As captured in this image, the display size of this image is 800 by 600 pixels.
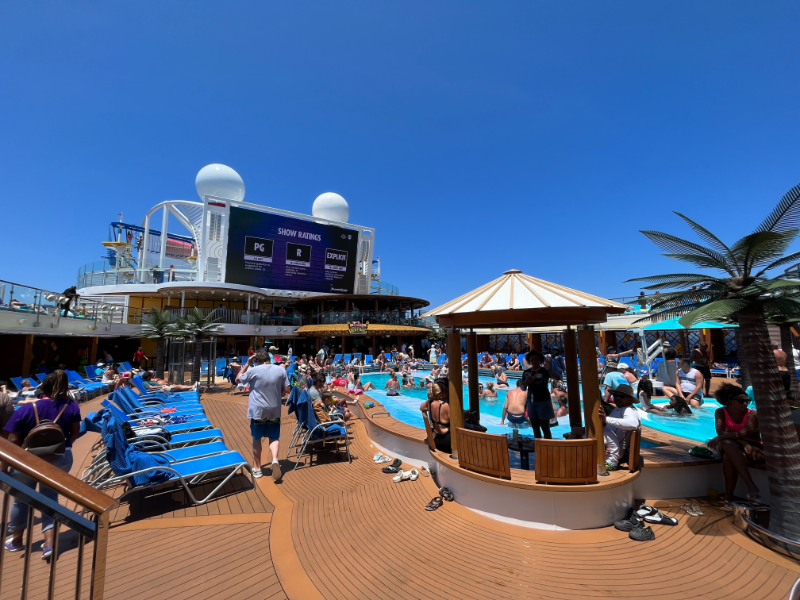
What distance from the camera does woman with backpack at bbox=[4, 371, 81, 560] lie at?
115 inches

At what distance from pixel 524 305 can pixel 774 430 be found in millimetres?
2363

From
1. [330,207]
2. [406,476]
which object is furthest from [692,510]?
[330,207]

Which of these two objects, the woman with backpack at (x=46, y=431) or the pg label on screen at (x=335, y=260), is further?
the pg label on screen at (x=335, y=260)

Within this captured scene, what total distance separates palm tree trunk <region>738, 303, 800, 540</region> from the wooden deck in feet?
1.30

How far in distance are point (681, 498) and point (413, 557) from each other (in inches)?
118

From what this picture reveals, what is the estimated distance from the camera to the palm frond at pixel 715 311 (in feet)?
10.1

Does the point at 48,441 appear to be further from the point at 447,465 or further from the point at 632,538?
the point at 632,538

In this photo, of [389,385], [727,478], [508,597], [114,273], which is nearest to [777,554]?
[727,478]

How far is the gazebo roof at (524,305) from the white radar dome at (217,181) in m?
30.1

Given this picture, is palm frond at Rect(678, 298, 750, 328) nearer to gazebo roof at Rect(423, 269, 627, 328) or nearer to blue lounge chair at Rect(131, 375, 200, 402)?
gazebo roof at Rect(423, 269, 627, 328)

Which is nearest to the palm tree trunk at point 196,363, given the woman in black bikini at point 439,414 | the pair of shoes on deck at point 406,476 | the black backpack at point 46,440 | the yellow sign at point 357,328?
the black backpack at point 46,440

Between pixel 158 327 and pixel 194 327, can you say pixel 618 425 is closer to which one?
pixel 194 327

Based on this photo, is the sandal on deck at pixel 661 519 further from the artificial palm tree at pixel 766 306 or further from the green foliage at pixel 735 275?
the green foliage at pixel 735 275

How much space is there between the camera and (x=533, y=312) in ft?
12.5
